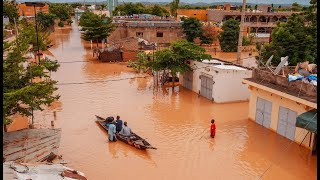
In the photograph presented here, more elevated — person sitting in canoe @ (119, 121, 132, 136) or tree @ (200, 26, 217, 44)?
tree @ (200, 26, 217, 44)

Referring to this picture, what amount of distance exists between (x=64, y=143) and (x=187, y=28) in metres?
35.0

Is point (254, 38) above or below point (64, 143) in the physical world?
above

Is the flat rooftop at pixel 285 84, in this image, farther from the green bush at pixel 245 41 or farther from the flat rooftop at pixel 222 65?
the green bush at pixel 245 41

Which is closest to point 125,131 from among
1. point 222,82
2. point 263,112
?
point 263,112

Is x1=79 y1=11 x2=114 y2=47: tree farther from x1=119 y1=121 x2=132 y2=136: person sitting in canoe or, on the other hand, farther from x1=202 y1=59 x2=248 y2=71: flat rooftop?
x1=119 y1=121 x2=132 y2=136: person sitting in canoe

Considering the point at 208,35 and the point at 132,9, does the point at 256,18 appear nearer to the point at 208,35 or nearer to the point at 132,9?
the point at 208,35

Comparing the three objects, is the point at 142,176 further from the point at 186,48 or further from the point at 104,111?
the point at 186,48

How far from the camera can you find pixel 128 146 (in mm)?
15172

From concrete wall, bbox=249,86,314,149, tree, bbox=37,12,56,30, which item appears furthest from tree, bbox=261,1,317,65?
tree, bbox=37,12,56,30

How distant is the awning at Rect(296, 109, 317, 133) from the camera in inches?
515

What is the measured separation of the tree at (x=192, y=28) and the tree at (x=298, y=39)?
19.0m

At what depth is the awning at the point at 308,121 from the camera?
1308cm

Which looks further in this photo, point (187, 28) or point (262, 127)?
point (187, 28)

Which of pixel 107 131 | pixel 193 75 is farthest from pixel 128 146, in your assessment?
pixel 193 75
